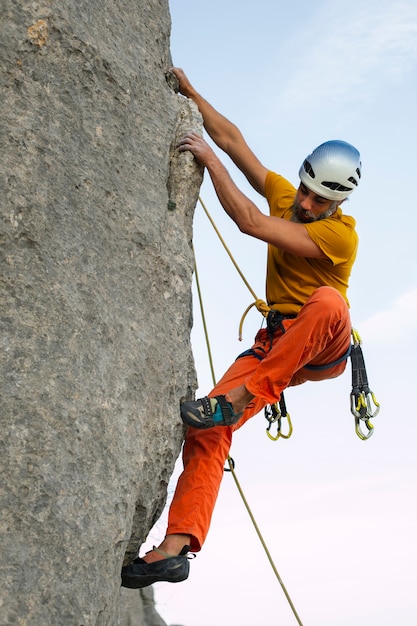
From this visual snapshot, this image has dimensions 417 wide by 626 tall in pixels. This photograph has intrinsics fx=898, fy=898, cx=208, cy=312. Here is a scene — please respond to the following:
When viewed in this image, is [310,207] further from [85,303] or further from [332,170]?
[85,303]

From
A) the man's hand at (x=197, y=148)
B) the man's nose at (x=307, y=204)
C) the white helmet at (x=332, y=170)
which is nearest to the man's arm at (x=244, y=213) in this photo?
the man's hand at (x=197, y=148)

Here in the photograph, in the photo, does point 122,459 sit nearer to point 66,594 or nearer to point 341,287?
point 66,594

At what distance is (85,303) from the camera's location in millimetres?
4316

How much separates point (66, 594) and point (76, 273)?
1.48 meters

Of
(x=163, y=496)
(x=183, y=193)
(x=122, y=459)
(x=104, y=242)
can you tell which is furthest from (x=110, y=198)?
(x=163, y=496)

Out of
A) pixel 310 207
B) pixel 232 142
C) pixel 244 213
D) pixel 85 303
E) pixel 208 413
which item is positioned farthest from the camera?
pixel 232 142

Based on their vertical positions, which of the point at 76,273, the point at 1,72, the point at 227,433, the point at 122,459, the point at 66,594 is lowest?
the point at 66,594

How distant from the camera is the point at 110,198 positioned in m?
4.64

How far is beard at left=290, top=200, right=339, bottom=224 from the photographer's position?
567 centimetres

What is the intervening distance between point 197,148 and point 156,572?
2.42 m

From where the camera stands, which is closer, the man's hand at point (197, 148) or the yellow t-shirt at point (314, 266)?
the man's hand at point (197, 148)

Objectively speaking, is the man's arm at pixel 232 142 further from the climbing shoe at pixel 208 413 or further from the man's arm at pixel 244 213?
the climbing shoe at pixel 208 413

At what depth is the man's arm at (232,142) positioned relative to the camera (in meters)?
6.10

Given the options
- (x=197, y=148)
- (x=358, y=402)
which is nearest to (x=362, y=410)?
(x=358, y=402)
